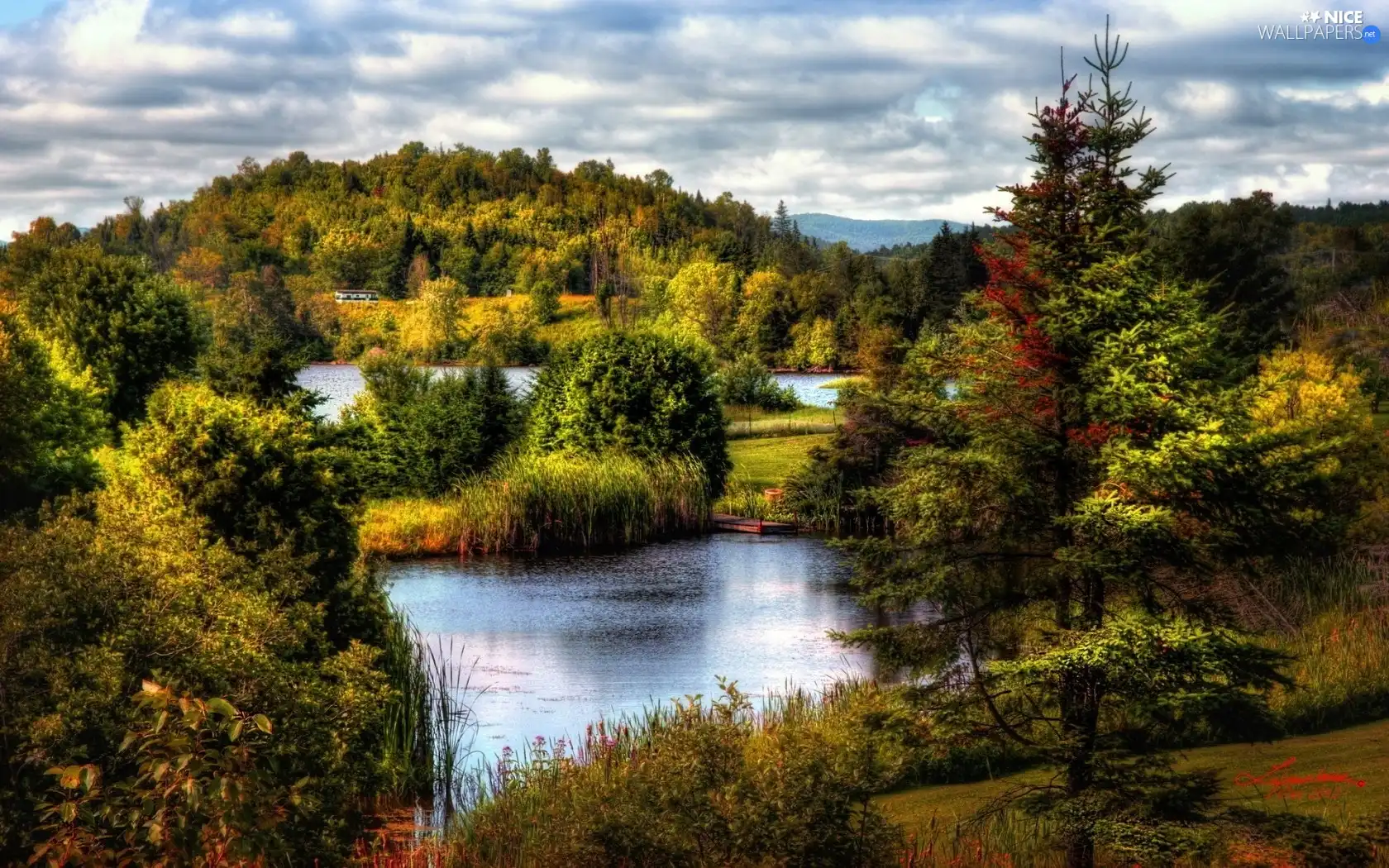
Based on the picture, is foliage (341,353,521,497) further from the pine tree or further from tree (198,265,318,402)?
the pine tree

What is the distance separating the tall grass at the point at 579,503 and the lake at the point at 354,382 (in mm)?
22054

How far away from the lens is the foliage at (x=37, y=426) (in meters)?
28.4

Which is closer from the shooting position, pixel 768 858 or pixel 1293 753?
pixel 768 858

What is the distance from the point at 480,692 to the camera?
1909 centimetres

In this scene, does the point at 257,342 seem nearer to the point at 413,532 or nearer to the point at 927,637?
the point at 927,637

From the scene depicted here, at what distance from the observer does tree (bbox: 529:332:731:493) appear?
3456cm

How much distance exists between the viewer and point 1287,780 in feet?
41.5

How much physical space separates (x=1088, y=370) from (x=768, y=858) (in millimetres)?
3868

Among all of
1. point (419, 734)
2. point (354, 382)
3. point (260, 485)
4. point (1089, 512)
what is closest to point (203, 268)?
point (354, 382)

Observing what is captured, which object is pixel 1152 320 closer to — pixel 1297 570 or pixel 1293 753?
pixel 1293 753

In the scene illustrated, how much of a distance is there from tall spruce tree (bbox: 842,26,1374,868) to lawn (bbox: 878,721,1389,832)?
249 cm

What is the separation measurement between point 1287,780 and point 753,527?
22.0 metres

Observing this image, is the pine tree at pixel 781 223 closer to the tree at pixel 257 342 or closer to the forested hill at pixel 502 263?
the forested hill at pixel 502 263

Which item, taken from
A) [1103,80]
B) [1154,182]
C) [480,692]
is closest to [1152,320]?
[1154,182]
